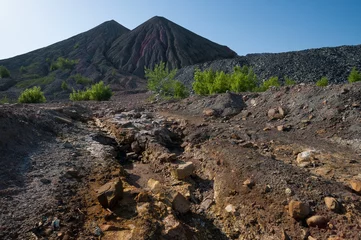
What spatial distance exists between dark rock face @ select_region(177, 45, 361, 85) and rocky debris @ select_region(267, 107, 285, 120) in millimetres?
16489

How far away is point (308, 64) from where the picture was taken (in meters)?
27.6

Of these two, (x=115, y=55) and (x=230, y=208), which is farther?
(x=115, y=55)

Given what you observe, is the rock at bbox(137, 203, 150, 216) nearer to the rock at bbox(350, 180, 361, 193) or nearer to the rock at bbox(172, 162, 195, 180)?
the rock at bbox(172, 162, 195, 180)

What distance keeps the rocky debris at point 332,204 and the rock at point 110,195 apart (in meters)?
3.52

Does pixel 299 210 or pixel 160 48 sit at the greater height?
pixel 160 48

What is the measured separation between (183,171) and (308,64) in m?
26.3

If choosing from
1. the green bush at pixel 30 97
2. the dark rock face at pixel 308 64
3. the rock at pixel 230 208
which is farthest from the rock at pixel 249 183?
the dark rock face at pixel 308 64

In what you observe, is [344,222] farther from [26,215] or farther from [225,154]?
[26,215]

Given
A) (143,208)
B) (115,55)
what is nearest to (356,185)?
(143,208)

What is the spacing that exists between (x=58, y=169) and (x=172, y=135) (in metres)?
4.35

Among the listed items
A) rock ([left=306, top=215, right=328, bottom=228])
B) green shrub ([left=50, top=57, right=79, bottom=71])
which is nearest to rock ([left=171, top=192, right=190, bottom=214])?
rock ([left=306, top=215, right=328, bottom=228])

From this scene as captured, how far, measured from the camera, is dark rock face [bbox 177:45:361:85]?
82.8 ft

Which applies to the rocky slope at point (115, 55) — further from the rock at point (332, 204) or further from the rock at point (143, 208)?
the rock at point (332, 204)

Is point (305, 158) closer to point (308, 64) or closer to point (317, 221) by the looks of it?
point (317, 221)
